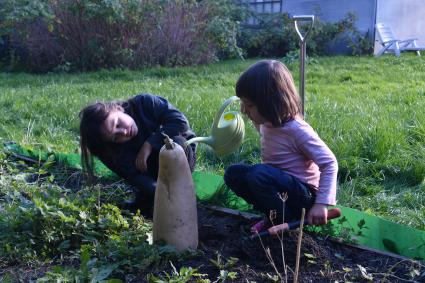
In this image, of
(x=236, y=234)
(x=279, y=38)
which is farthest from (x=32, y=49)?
(x=236, y=234)

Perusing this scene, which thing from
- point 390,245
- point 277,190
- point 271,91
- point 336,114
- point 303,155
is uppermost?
point 271,91

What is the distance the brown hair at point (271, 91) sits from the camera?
7.75 ft

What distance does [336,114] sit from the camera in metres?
4.62

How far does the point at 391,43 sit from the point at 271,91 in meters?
9.97

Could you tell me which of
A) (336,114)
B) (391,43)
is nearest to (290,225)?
(336,114)

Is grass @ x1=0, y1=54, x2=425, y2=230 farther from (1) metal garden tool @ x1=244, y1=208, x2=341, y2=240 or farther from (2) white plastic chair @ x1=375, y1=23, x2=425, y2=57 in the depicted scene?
(2) white plastic chair @ x1=375, y1=23, x2=425, y2=57

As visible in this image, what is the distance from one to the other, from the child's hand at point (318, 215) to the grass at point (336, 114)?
64cm

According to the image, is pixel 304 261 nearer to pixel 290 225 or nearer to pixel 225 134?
pixel 290 225

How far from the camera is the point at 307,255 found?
2152 mm

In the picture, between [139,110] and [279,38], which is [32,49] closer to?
[279,38]

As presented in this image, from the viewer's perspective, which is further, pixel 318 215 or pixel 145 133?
pixel 145 133

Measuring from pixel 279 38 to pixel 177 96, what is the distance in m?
7.04

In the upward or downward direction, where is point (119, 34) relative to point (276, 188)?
upward

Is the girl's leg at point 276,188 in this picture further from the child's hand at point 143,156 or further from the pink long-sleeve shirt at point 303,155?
the child's hand at point 143,156
